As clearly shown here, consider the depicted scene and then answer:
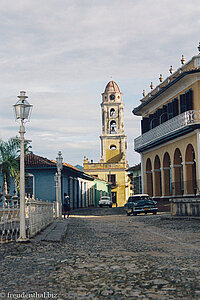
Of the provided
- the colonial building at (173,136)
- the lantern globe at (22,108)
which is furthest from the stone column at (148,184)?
the lantern globe at (22,108)

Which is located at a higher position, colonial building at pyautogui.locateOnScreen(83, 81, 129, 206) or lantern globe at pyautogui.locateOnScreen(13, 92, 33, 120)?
colonial building at pyautogui.locateOnScreen(83, 81, 129, 206)

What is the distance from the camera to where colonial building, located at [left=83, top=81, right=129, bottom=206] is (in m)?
82.2

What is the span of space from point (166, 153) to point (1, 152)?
47.9ft

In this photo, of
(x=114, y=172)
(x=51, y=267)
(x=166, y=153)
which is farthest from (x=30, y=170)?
(x=114, y=172)

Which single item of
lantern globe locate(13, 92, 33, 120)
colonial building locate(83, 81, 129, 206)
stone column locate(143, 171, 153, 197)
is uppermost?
colonial building locate(83, 81, 129, 206)

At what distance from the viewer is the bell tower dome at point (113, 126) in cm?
8206

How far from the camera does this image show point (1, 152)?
39406 mm

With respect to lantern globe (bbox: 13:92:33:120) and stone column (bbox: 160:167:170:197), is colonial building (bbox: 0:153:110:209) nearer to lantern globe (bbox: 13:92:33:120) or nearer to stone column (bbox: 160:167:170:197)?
stone column (bbox: 160:167:170:197)

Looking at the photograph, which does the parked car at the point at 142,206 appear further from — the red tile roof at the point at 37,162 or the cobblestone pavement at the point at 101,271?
the cobblestone pavement at the point at 101,271

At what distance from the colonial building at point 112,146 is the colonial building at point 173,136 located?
40.5m

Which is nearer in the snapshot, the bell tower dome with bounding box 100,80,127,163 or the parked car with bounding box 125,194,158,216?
the parked car with bounding box 125,194,158,216

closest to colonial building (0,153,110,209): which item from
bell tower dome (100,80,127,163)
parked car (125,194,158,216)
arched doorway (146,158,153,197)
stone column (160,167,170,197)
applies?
arched doorway (146,158,153,197)

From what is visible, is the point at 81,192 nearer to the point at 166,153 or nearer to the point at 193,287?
the point at 166,153

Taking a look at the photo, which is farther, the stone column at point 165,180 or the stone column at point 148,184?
the stone column at point 148,184
